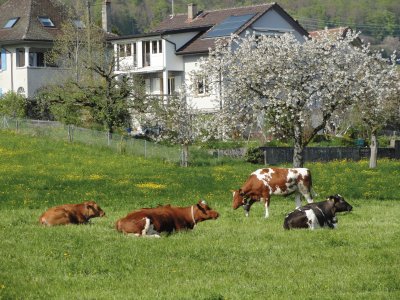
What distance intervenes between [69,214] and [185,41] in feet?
198

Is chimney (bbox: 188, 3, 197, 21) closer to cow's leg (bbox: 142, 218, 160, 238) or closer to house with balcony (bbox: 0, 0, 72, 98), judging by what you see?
house with balcony (bbox: 0, 0, 72, 98)

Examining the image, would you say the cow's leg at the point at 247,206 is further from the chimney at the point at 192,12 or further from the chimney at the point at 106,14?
the chimney at the point at 106,14

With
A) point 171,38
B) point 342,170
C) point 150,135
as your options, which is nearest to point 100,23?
point 171,38

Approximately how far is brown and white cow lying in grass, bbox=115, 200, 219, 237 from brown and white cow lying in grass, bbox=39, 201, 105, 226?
2.20 metres

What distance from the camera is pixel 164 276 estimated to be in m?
16.9

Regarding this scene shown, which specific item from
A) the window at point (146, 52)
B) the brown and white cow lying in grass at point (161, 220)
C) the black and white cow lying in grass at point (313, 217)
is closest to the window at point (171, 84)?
the window at point (146, 52)

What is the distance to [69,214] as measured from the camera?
24.1m

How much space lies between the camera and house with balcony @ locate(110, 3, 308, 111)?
262ft

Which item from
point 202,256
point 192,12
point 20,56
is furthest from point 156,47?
point 202,256

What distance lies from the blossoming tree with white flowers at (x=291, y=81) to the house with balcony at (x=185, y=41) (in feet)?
97.4

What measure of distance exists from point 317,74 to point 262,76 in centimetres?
265

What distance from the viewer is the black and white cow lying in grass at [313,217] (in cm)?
2336

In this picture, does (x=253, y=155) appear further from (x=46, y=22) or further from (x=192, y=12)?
(x=46, y=22)

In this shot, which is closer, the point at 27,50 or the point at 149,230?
the point at 149,230
